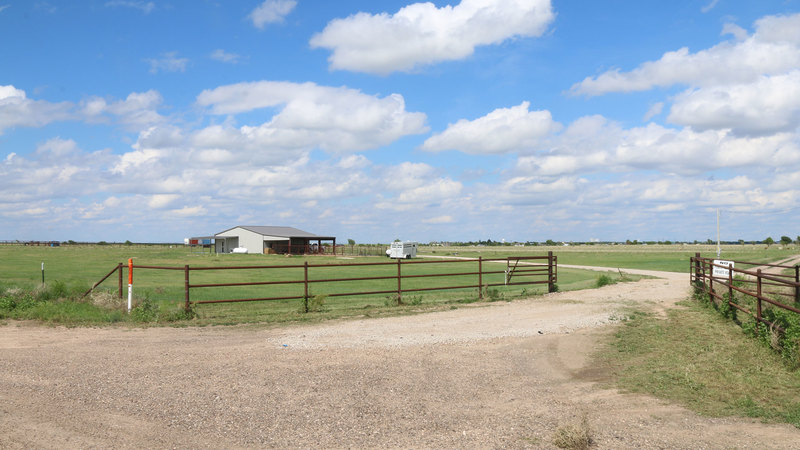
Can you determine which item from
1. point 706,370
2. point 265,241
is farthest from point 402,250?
point 706,370

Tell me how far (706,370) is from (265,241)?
80433mm

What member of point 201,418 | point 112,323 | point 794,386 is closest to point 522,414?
point 201,418

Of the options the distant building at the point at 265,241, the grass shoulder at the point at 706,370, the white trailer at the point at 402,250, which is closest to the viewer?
the grass shoulder at the point at 706,370

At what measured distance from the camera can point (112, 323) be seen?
572 inches

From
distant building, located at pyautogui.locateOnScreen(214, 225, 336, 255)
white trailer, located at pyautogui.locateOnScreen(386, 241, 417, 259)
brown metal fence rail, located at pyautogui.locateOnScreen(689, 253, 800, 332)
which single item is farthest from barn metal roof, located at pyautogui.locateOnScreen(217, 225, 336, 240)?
brown metal fence rail, located at pyautogui.locateOnScreen(689, 253, 800, 332)

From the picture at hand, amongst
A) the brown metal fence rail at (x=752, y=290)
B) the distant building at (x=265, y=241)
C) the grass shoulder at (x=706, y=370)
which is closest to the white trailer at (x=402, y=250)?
the distant building at (x=265, y=241)

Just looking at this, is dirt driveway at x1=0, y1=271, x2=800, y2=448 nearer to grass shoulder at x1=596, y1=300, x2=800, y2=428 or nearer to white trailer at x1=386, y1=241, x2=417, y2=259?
grass shoulder at x1=596, y1=300, x2=800, y2=428

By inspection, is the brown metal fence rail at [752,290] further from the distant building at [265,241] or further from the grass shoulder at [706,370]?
the distant building at [265,241]

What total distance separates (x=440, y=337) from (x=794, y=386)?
629cm

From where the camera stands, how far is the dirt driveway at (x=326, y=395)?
6.18 metres

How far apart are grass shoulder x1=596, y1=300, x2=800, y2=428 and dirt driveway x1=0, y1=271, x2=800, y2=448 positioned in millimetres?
463

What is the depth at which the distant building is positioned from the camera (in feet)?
282

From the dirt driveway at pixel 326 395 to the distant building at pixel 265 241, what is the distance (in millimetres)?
73619

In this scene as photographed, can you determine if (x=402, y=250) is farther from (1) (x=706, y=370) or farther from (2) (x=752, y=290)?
(1) (x=706, y=370)
